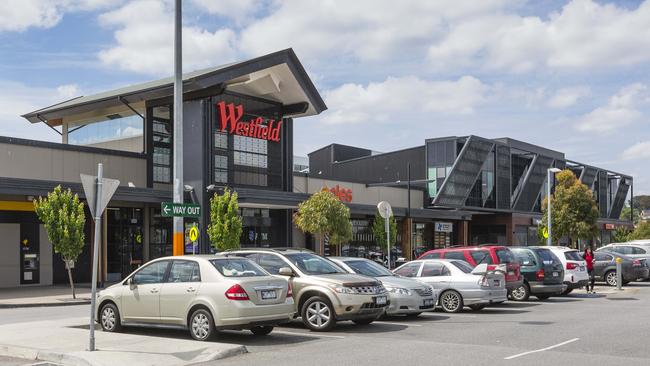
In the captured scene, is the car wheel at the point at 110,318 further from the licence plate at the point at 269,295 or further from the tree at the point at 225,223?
the tree at the point at 225,223

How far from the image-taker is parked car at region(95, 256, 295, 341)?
12430 mm

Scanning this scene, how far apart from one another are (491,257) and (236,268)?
9068mm

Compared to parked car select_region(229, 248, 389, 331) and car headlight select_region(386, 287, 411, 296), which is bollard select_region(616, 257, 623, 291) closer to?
car headlight select_region(386, 287, 411, 296)

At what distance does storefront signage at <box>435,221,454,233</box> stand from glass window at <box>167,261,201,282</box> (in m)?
35.5

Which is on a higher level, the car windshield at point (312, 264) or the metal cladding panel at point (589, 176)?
the metal cladding panel at point (589, 176)

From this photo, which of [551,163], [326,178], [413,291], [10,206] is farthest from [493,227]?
[413,291]

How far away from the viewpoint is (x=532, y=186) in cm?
6025

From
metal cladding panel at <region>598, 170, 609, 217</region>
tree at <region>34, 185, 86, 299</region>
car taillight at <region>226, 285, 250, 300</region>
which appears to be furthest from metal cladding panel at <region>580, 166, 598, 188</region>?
car taillight at <region>226, 285, 250, 300</region>

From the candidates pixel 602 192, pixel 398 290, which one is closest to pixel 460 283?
pixel 398 290

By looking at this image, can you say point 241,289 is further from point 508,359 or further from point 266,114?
point 266,114

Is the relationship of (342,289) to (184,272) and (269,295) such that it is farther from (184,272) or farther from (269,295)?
(184,272)

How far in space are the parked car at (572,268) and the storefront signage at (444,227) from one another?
2316 cm

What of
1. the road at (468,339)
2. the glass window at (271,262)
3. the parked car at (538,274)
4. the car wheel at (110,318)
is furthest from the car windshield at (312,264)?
the parked car at (538,274)

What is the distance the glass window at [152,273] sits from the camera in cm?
1355
